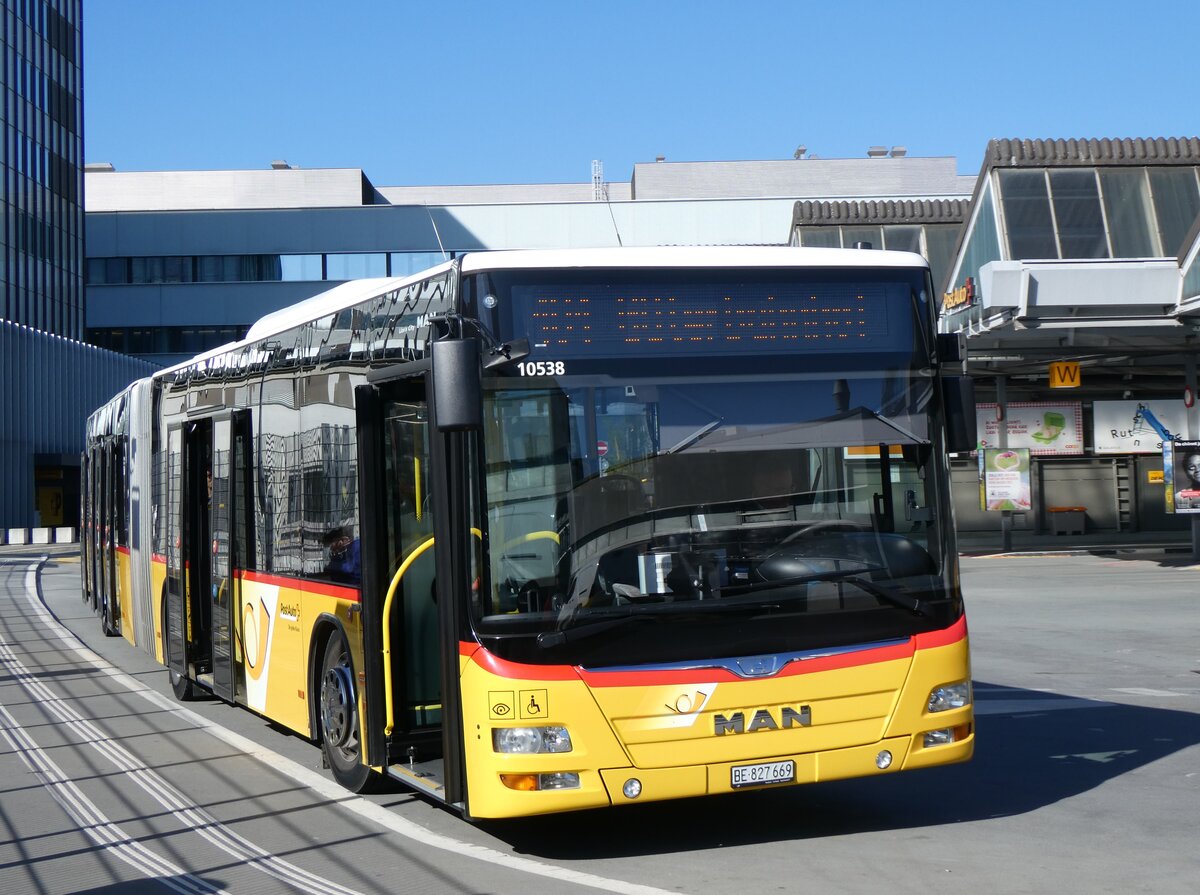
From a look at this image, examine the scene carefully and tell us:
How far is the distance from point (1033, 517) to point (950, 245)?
720cm

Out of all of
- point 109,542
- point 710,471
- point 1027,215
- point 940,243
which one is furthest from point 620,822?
point 940,243

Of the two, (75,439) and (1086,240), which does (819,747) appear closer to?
(1086,240)

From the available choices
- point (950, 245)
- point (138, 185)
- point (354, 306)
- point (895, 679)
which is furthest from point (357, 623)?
point (138, 185)

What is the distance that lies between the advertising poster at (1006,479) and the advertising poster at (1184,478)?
127 inches

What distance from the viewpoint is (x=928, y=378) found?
7316mm

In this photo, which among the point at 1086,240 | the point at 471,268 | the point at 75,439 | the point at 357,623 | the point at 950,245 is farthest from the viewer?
the point at 75,439

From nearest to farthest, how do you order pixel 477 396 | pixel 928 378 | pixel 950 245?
pixel 477 396 < pixel 928 378 < pixel 950 245

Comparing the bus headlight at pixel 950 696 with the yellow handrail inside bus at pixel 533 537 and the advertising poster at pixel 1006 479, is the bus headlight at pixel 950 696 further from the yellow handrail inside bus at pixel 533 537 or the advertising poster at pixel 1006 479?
the advertising poster at pixel 1006 479

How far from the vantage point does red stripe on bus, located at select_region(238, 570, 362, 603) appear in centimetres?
822

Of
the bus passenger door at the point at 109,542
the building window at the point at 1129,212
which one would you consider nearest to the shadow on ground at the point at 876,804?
the bus passenger door at the point at 109,542

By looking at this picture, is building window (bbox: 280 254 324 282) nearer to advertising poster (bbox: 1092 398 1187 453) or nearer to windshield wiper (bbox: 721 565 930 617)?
advertising poster (bbox: 1092 398 1187 453)

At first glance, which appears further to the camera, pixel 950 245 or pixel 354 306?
pixel 950 245

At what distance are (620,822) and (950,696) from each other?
1.82 metres

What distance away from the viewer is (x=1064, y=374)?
98.3 ft
